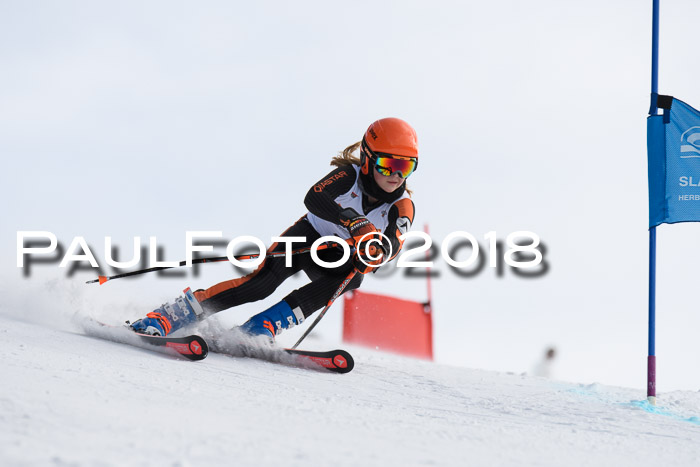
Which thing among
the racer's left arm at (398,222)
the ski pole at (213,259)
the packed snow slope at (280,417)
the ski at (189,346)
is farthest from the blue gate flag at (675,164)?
the ski at (189,346)

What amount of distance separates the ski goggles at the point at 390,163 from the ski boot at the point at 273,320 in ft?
3.21

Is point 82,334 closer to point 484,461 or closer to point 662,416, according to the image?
point 484,461

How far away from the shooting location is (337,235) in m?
4.24

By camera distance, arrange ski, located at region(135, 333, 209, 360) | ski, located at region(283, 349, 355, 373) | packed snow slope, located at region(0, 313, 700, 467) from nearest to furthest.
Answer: packed snow slope, located at region(0, 313, 700, 467) < ski, located at region(135, 333, 209, 360) < ski, located at region(283, 349, 355, 373)

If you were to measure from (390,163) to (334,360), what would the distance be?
1165mm

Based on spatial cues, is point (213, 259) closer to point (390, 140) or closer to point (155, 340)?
point (155, 340)

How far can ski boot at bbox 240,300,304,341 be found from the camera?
4.04 meters

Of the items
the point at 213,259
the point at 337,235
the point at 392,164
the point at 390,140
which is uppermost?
the point at 390,140

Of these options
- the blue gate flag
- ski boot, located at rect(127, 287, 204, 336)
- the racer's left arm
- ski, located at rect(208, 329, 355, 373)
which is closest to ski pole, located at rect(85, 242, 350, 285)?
ski boot, located at rect(127, 287, 204, 336)

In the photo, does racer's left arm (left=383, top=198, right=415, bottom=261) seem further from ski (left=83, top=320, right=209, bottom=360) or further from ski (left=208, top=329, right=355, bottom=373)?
ski (left=83, top=320, right=209, bottom=360)

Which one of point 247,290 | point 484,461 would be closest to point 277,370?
point 247,290

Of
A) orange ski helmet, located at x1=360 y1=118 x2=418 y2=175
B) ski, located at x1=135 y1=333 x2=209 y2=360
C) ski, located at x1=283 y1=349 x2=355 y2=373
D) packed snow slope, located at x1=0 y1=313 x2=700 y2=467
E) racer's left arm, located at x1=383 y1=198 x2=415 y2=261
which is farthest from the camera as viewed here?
racer's left arm, located at x1=383 y1=198 x2=415 y2=261

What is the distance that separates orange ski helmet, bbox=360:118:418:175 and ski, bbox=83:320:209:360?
55.9 inches

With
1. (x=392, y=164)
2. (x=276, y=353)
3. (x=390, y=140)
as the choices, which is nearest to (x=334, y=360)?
(x=276, y=353)
